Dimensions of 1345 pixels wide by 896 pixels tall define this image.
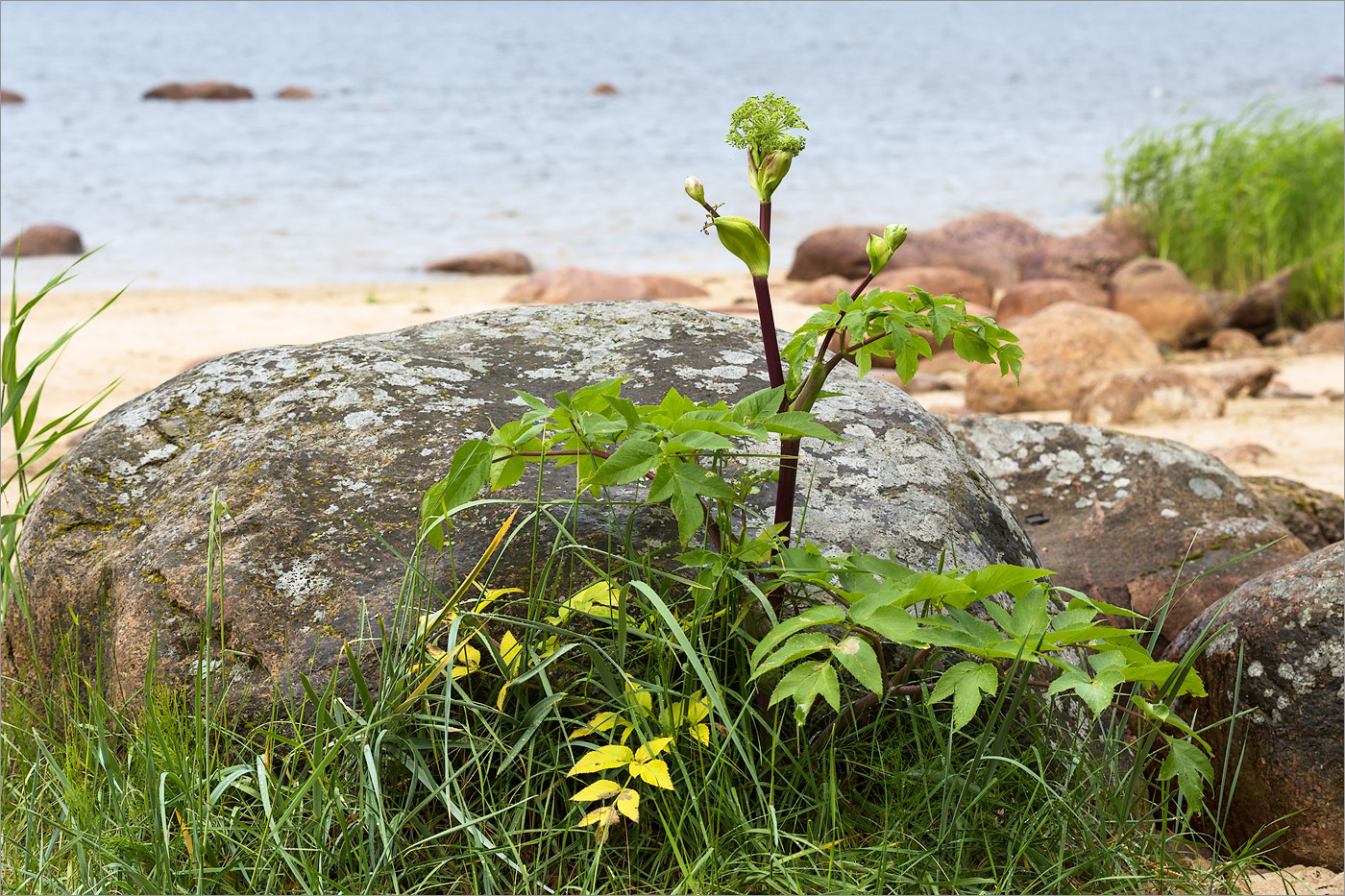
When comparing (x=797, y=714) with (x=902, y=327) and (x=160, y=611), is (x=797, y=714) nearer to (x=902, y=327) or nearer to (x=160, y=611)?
(x=902, y=327)

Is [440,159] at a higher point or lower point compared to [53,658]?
higher

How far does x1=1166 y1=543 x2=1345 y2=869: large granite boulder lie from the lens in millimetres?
2090

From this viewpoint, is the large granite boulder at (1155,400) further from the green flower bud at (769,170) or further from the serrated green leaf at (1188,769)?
the green flower bud at (769,170)

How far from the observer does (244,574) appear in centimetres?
194

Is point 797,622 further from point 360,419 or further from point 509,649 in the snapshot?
point 360,419

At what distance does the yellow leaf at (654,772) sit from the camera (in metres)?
1.48

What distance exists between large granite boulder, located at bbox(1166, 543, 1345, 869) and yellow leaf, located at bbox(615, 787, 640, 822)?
1.24 metres

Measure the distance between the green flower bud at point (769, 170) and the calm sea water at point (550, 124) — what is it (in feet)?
19.0

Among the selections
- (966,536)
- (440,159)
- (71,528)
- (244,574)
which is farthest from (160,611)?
(440,159)

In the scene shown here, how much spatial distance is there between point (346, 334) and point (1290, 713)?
29.0 feet

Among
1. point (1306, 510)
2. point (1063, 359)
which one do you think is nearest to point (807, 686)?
point (1306, 510)

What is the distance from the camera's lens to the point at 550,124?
2822 cm

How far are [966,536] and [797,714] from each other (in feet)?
2.77

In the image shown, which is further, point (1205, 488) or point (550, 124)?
point (550, 124)
